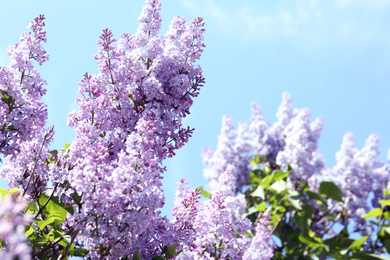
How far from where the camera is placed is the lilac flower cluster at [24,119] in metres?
2.98

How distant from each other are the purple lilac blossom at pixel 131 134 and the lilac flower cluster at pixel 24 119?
0.27 meters

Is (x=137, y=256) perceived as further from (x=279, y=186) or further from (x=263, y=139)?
(x=263, y=139)

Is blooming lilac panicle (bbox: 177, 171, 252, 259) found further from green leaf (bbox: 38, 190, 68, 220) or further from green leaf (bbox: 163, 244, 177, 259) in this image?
green leaf (bbox: 38, 190, 68, 220)

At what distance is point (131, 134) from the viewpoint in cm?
264

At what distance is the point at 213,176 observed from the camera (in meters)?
8.67

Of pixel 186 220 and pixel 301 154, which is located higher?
pixel 301 154

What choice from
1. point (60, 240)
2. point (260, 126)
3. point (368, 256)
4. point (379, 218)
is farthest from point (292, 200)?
point (60, 240)

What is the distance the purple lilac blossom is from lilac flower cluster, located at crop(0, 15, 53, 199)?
0.90 ft

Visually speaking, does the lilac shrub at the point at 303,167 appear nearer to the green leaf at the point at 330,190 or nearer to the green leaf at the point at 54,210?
the green leaf at the point at 330,190

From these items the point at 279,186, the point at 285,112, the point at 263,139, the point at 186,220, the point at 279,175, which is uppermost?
the point at 285,112

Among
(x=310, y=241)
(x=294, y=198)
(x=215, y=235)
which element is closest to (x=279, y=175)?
(x=294, y=198)

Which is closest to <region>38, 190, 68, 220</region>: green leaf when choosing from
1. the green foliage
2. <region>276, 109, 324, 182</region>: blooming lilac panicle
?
the green foliage

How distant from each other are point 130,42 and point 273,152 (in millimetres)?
6489

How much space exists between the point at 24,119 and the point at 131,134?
1.08 m
